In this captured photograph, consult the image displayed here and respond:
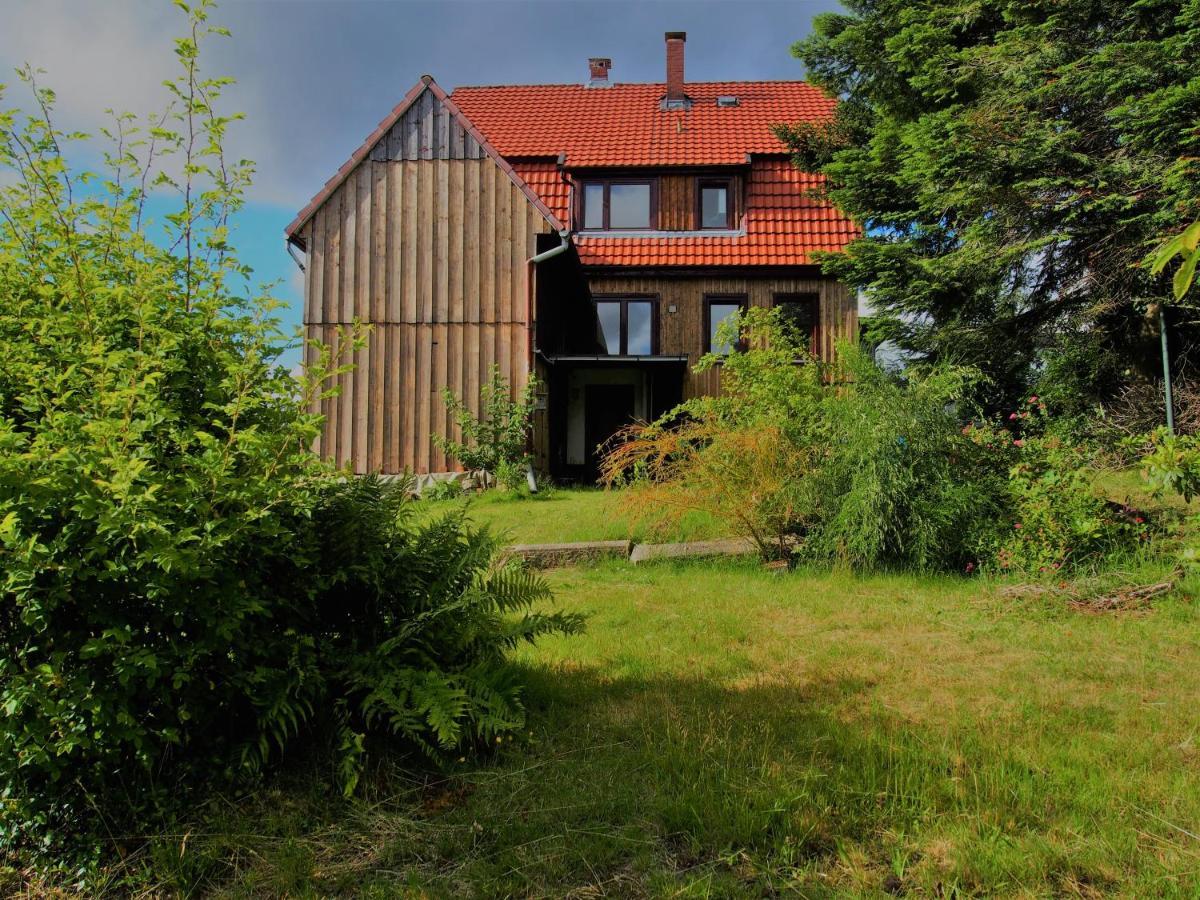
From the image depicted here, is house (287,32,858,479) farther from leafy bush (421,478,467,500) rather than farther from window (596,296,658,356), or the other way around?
leafy bush (421,478,467,500)

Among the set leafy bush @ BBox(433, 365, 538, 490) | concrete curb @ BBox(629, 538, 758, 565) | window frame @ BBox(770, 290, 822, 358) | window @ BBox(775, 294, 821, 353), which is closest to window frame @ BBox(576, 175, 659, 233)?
window frame @ BBox(770, 290, 822, 358)

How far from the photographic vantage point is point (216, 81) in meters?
2.67

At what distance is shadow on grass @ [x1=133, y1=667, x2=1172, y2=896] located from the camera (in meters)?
2.15

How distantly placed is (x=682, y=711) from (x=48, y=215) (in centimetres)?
306

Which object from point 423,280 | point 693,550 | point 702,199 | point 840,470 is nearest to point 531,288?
point 423,280

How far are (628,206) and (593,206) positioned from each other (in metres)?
0.81

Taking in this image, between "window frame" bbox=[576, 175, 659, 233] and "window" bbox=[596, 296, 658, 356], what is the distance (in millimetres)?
1780

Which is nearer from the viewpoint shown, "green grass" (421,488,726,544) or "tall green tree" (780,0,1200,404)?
"green grass" (421,488,726,544)

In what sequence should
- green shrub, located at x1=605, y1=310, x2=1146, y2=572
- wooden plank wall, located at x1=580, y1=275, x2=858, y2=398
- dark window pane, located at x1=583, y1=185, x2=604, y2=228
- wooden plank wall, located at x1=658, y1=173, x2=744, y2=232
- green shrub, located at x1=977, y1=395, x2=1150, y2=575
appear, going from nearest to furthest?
green shrub, located at x1=977, y1=395, x2=1150, y2=575 < green shrub, located at x1=605, y1=310, x2=1146, y2=572 < wooden plank wall, located at x1=580, y1=275, x2=858, y2=398 < wooden plank wall, located at x1=658, y1=173, x2=744, y2=232 < dark window pane, located at x1=583, y1=185, x2=604, y2=228

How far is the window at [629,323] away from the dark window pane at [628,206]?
193 centimetres

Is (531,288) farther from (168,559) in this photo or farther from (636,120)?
(168,559)

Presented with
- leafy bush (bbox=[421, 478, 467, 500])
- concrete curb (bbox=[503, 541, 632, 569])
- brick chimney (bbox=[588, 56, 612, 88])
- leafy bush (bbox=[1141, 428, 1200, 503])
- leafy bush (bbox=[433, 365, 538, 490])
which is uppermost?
brick chimney (bbox=[588, 56, 612, 88])

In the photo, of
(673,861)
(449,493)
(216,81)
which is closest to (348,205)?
(449,493)

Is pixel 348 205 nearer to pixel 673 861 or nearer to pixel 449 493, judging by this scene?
pixel 449 493
